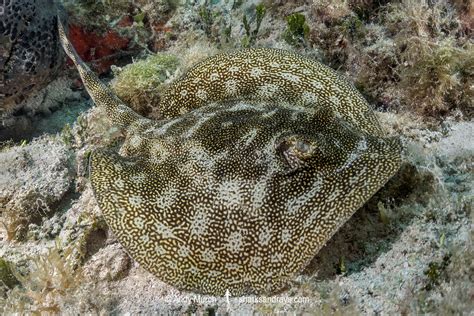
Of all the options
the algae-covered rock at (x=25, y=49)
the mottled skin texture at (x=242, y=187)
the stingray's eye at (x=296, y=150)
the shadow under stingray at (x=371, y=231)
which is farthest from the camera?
the algae-covered rock at (x=25, y=49)

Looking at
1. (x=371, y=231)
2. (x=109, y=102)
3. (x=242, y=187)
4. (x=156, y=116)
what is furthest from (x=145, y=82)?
(x=371, y=231)

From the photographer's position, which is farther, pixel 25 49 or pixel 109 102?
pixel 25 49

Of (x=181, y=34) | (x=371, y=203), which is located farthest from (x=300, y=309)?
(x=181, y=34)

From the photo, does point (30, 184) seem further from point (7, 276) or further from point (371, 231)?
point (371, 231)

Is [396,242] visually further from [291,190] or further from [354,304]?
[291,190]

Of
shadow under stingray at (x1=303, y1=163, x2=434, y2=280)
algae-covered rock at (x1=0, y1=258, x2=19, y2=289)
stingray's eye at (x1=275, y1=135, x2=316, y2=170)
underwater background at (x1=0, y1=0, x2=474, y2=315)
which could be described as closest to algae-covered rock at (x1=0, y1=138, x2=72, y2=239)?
underwater background at (x1=0, y1=0, x2=474, y2=315)

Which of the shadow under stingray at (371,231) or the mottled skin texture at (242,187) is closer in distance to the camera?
the mottled skin texture at (242,187)

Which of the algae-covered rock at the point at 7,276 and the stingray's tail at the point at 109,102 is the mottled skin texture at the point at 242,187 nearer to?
the stingray's tail at the point at 109,102

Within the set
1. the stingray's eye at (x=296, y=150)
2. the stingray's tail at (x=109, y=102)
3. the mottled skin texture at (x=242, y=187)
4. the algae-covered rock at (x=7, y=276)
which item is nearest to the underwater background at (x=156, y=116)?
the algae-covered rock at (x=7, y=276)
